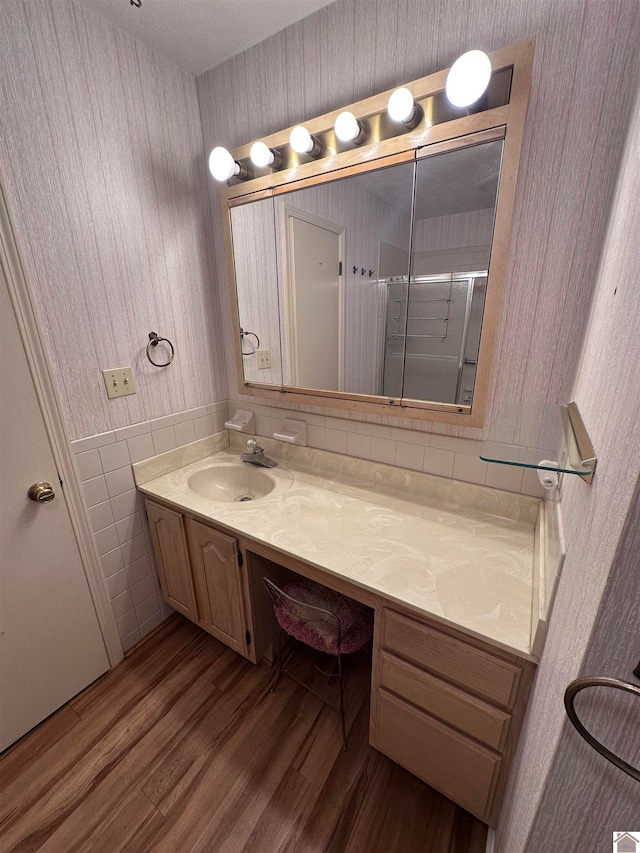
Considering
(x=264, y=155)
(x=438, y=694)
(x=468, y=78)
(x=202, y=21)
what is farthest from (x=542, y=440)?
(x=202, y=21)

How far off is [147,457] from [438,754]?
146 cm

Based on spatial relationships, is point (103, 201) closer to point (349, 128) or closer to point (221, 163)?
point (221, 163)

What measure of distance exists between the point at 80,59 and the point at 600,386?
176 cm

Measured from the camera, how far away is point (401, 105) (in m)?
0.98

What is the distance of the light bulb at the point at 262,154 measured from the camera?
1274 millimetres

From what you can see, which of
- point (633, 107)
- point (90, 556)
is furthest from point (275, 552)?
point (633, 107)

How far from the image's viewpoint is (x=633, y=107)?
0.77 m

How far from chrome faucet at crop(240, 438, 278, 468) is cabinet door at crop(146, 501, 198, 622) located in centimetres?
40

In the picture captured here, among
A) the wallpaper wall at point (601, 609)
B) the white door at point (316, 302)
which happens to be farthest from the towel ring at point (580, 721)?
the white door at point (316, 302)

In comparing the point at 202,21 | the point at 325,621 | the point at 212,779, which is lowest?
the point at 212,779

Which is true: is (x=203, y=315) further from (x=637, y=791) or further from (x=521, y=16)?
(x=637, y=791)

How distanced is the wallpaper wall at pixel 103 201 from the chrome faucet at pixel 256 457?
0.37m

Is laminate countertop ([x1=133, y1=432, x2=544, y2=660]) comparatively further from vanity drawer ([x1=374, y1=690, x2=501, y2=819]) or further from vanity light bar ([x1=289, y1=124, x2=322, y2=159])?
vanity light bar ([x1=289, y1=124, x2=322, y2=159])

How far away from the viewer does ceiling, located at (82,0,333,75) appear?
110 centimetres
